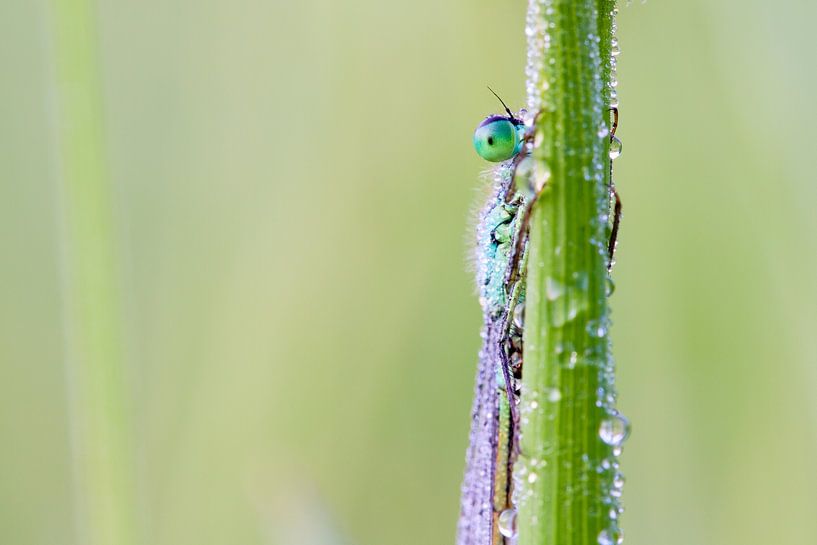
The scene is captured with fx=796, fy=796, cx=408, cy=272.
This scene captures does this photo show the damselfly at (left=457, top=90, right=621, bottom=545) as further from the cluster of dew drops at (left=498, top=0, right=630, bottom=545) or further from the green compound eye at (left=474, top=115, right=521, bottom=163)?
the cluster of dew drops at (left=498, top=0, right=630, bottom=545)

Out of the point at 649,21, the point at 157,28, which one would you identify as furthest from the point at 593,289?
the point at 157,28

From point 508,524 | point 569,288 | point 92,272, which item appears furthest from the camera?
point 92,272

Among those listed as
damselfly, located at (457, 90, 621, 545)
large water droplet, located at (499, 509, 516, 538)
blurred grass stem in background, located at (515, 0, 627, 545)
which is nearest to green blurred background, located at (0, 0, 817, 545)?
damselfly, located at (457, 90, 621, 545)

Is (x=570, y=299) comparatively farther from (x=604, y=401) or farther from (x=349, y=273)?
(x=349, y=273)

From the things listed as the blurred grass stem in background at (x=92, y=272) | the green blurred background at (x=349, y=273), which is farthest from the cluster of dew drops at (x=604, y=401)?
the green blurred background at (x=349, y=273)

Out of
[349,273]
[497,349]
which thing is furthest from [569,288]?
[349,273]

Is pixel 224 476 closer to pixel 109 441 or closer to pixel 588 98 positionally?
pixel 109 441

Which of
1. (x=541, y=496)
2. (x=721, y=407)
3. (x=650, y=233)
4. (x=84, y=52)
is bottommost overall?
(x=541, y=496)
